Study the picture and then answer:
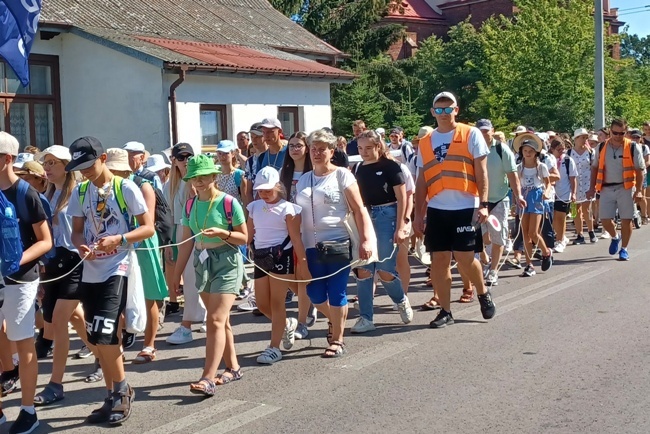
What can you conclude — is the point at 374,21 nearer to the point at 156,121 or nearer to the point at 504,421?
the point at 156,121

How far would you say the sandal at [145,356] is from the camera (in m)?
7.31

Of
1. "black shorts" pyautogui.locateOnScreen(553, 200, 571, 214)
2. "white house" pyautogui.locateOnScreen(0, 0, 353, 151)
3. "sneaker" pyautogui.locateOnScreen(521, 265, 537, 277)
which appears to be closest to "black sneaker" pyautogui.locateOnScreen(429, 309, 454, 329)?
"sneaker" pyautogui.locateOnScreen(521, 265, 537, 277)

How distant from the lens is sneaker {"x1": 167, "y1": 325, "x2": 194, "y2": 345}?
26.3 ft

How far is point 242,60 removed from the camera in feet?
63.8

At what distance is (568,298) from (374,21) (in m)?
28.5

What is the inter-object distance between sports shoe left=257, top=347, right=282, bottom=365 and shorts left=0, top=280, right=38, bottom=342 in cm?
210

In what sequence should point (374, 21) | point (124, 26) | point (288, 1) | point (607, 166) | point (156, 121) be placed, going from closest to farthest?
point (607, 166), point (156, 121), point (124, 26), point (288, 1), point (374, 21)

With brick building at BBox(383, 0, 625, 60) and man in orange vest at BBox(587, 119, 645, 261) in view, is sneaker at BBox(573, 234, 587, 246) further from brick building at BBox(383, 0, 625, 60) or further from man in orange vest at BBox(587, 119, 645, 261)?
brick building at BBox(383, 0, 625, 60)

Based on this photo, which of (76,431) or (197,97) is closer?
(76,431)

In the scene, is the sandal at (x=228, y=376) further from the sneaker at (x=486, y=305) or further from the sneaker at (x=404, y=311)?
the sneaker at (x=486, y=305)

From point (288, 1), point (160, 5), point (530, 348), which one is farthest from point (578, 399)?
point (288, 1)

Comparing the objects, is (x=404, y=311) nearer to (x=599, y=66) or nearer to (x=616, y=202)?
(x=616, y=202)

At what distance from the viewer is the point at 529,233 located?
1170cm

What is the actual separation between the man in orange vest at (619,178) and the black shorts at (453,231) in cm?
515
